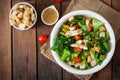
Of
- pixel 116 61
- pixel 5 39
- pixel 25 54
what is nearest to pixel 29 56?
pixel 25 54

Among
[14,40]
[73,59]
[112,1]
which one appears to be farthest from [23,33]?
[112,1]

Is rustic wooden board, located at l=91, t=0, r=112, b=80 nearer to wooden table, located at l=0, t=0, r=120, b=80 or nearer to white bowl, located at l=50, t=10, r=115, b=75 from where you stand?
wooden table, located at l=0, t=0, r=120, b=80

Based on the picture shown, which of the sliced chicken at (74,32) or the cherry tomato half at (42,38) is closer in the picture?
the sliced chicken at (74,32)

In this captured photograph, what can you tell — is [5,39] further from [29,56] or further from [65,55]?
[65,55]

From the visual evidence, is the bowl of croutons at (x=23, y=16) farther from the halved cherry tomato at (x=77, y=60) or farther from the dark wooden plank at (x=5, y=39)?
the halved cherry tomato at (x=77, y=60)

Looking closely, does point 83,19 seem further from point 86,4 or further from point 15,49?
point 15,49

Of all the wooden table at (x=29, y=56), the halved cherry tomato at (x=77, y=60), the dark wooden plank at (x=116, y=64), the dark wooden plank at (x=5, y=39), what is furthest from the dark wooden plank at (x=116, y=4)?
the dark wooden plank at (x=5, y=39)

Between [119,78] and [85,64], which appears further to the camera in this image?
[119,78]

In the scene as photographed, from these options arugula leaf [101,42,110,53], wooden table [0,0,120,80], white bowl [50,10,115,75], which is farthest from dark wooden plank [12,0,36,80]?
arugula leaf [101,42,110,53]
